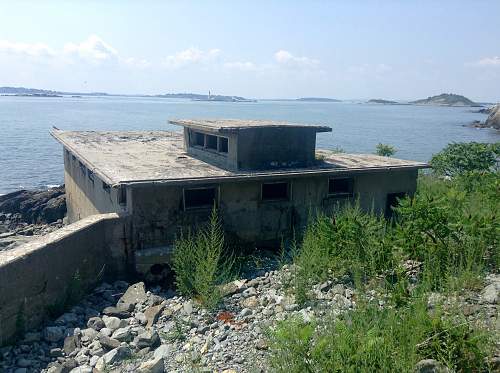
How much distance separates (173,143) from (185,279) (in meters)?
9.77

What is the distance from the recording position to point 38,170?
34000mm

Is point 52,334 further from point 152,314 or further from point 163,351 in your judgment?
point 163,351

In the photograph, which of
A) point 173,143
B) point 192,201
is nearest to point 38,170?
point 173,143

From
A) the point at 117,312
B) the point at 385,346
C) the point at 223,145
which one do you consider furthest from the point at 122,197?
the point at 385,346

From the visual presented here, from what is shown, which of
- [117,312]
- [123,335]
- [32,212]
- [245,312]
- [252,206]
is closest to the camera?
[123,335]

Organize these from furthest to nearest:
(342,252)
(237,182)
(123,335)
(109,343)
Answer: (237,182), (342,252), (123,335), (109,343)

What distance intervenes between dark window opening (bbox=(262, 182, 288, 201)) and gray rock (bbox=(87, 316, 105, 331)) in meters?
4.98

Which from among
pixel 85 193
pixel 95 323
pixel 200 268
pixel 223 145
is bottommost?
pixel 95 323

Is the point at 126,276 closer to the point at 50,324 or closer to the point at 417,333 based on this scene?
the point at 50,324

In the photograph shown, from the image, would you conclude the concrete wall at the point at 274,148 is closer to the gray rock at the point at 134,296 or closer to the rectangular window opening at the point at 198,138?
the rectangular window opening at the point at 198,138

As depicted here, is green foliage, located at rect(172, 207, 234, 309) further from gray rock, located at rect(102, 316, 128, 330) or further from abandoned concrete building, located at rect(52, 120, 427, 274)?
gray rock, located at rect(102, 316, 128, 330)

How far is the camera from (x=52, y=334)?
8.25m

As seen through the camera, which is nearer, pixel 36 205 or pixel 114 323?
pixel 114 323

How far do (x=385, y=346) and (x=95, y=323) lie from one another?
551 cm
